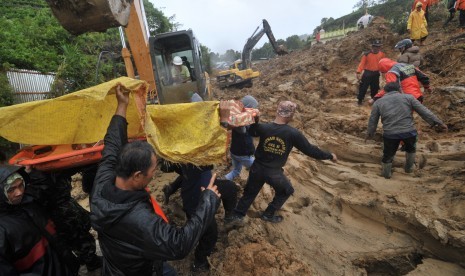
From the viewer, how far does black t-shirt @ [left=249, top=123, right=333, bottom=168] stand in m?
3.19

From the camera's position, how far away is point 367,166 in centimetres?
465

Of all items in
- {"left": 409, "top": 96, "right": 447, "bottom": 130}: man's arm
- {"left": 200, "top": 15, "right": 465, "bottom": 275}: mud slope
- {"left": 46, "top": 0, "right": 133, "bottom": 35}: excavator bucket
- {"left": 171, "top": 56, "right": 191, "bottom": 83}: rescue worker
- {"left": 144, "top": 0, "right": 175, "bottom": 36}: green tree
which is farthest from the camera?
{"left": 144, "top": 0, "right": 175, "bottom": 36}: green tree

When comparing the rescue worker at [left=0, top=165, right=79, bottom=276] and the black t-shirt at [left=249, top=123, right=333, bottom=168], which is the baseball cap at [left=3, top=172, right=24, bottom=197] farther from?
the black t-shirt at [left=249, top=123, right=333, bottom=168]

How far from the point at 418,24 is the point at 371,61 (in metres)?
3.69

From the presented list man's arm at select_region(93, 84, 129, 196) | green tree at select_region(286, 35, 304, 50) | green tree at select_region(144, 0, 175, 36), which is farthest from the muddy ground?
green tree at select_region(286, 35, 304, 50)

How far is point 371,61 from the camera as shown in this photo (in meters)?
6.79

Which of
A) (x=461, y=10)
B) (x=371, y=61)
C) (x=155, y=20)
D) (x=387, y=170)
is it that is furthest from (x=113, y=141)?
(x=155, y=20)

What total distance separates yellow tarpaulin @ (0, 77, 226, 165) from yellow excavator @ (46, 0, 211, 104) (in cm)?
54

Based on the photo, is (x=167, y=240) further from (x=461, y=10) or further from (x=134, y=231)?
(x=461, y=10)

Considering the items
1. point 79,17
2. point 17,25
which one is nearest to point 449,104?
point 79,17

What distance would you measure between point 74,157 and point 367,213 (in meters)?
3.34

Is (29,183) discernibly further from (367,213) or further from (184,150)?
(367,213)

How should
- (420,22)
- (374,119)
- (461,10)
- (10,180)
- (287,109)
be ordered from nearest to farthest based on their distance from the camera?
(10,180), (287,109), (374,119), (461,10), (420,22)

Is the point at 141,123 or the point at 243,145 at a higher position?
the point at 141,123
